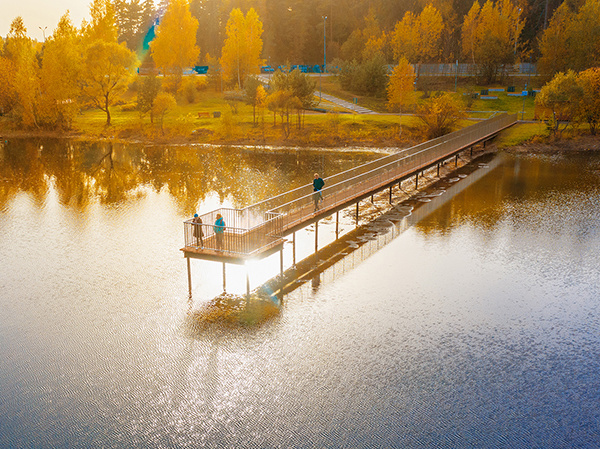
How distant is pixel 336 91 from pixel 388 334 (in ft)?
239

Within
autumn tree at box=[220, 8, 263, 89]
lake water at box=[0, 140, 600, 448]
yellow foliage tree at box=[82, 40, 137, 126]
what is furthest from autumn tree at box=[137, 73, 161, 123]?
lake water at box=[0, 140, 600, 448]

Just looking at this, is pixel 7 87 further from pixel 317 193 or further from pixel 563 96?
pixel 563 96

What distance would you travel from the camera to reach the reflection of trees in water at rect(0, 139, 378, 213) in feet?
128

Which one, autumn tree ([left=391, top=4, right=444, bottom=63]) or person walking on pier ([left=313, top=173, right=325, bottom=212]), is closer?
person walking on pier ([left=313, top=173, right=325, bottom=212])

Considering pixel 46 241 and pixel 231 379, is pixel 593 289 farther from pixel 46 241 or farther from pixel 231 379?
pixel 46 241

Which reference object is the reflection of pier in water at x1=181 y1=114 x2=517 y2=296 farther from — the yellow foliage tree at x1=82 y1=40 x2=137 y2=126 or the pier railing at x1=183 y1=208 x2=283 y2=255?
the yellow foliage tree at x1=82 y1=40 x2=137 y2=126

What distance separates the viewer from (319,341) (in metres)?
17.9

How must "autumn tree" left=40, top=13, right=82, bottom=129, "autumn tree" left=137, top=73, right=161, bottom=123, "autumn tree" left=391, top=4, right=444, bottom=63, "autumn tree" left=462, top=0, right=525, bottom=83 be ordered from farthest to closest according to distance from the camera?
"autumn tree" left=462, top=0, right=525, bottom=83 < "autumn tree" left=391, top=4, right=444, bottom=63 < "autumn tree" left=40, top=13, right=82, bottom=129 < "autumn tree" left=137, top=73, right=161, bottom=123

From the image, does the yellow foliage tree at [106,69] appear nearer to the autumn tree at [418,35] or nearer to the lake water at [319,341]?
the autumn tree at [418,35]

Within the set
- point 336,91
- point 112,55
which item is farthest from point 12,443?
point 336,91

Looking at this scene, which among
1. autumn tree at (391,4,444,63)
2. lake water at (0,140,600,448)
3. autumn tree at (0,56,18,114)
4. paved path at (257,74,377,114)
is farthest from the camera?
autumn tree at (391,4,444,63)

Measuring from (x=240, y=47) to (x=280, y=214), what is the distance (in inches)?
2596

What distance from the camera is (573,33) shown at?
7669 centimetres

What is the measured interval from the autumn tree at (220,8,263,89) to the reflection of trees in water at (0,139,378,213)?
26152mm
